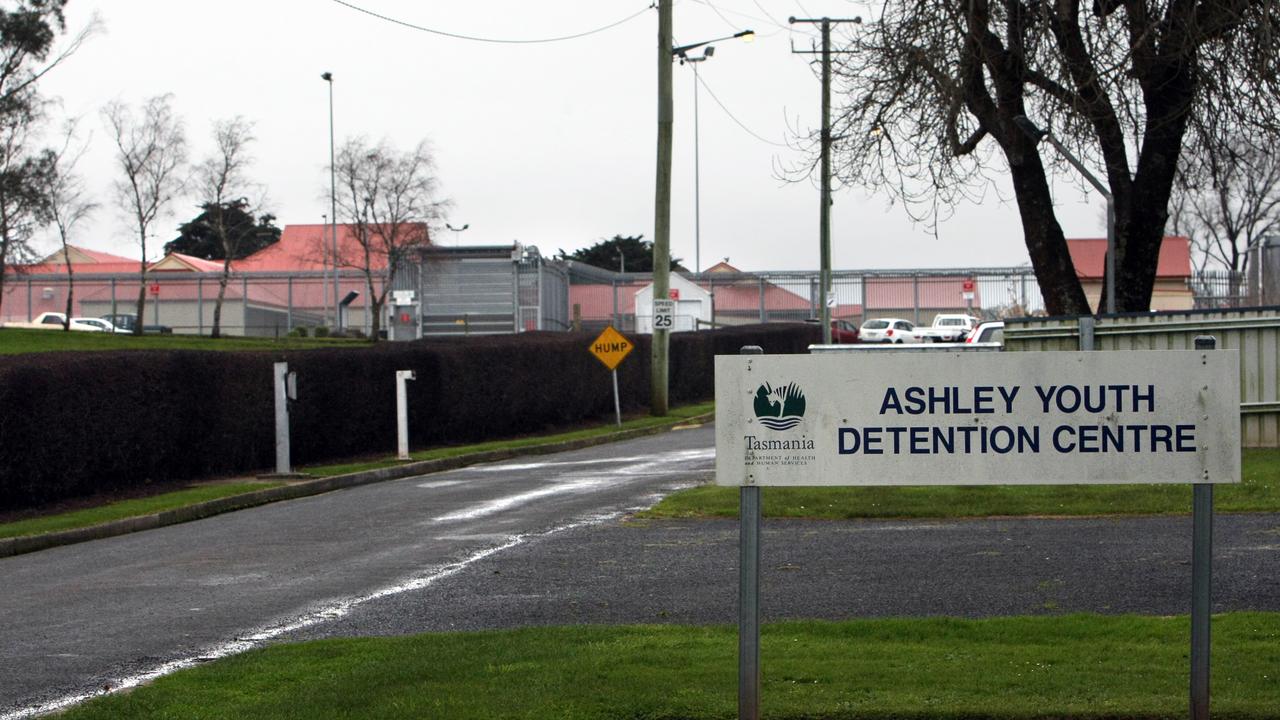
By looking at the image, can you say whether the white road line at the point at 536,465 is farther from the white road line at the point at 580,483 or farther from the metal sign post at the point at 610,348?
the metal sign post at the point at 610,348

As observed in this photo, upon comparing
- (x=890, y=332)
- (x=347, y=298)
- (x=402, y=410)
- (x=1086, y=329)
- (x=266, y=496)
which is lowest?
(x=266, y=496)

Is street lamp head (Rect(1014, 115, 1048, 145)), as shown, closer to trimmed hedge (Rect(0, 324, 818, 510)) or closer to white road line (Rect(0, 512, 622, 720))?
white road line (Rect(0, 512, 622, 720))

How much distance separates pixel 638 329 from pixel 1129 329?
36.5 metres

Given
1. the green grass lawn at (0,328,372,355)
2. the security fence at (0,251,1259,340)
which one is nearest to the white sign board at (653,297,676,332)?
the green grass lawn at (0,328,372,355)

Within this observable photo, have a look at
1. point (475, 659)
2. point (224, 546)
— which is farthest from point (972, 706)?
point (224, 546)

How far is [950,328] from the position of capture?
57.8 m

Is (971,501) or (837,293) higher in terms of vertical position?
(837,293)

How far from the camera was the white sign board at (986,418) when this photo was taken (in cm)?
594

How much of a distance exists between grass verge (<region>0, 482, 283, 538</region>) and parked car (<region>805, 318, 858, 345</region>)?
39.0m

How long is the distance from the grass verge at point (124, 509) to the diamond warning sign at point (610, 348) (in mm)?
11815

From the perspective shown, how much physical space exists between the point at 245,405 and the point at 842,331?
39.8 meters

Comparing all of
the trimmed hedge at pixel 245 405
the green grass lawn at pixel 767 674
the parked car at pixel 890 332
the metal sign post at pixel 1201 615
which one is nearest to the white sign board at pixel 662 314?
the trimmed hedge at pixel 245 405

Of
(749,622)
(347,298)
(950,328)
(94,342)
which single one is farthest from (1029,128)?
(347,298)

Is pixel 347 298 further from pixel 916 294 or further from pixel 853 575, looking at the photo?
pixel 853 575
